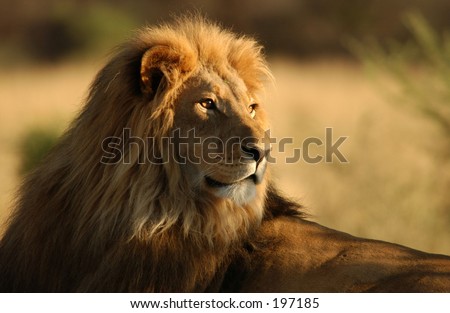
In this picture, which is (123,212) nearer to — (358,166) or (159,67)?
(159,67)

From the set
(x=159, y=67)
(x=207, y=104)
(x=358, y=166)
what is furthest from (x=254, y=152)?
(x=358, y=166)

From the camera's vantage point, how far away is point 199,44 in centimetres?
575

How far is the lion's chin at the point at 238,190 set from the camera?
5297 millimetres

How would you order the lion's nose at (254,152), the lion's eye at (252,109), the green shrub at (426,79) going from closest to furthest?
the lion's nose at (254,152)
the lion's eye at (252,109)
the green shrub at (426,79)

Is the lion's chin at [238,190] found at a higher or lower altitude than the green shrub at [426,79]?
lower

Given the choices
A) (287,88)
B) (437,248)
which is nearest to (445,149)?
(437,248)

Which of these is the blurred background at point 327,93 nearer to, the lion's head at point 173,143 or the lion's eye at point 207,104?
the lion's head at point 173,143

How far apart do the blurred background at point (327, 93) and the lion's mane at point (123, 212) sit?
56cm

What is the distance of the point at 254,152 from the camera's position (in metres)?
5.23

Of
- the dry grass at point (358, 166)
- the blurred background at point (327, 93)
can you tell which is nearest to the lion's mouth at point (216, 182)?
the blurred background at point (327, 93)

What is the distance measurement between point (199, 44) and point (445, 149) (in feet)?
22.6

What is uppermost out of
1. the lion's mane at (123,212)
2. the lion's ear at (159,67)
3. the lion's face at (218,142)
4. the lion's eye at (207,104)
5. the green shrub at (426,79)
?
the green shrub at (426,79)

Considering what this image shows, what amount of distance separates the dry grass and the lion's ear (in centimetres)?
103

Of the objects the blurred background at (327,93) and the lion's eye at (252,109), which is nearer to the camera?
the lion's eye at (252,109)
